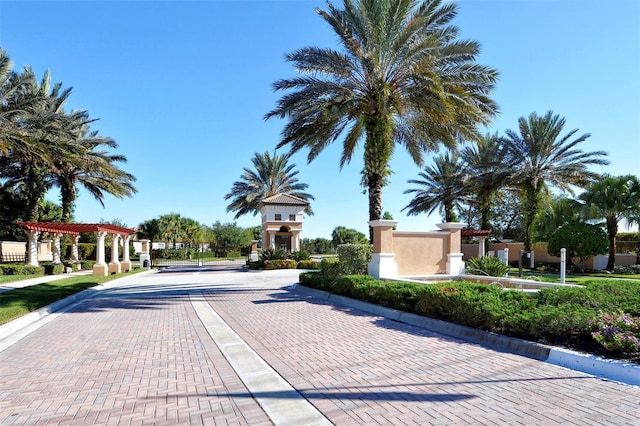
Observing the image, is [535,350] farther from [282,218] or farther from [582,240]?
[282,218]

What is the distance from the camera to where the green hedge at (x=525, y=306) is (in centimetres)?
621

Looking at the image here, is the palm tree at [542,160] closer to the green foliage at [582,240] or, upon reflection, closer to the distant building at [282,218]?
the green foliage at [582,240]

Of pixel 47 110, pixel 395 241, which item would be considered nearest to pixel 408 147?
pixel 395 241

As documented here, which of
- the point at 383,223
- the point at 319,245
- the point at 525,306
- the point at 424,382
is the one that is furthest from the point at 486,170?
the point at 319,245

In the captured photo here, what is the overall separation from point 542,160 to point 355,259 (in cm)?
2040

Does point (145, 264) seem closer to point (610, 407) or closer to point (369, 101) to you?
point (369, 101)

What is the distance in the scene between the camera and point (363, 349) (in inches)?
262

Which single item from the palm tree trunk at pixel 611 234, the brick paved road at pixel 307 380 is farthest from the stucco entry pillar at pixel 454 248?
the palm tree trunk at pixel 611 234

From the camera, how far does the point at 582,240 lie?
26.7 metres

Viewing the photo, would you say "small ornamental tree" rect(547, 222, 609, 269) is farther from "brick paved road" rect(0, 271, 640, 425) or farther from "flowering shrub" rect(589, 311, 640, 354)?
"flowering shrub" rect(589, 311, 640, 354)

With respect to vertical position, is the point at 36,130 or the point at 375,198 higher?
the point at 36,130

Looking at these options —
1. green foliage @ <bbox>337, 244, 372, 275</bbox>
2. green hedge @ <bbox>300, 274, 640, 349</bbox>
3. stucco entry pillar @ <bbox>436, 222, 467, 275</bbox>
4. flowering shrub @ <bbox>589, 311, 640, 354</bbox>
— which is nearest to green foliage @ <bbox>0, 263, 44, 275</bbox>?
green foliage @ <bbox>337, 244, 372, 275</bbox>

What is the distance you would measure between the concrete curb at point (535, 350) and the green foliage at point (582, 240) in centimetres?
2276

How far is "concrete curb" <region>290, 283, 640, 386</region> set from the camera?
16.3 ft
